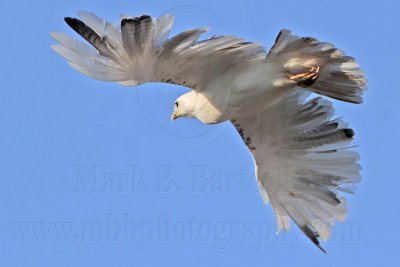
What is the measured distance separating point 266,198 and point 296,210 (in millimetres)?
339

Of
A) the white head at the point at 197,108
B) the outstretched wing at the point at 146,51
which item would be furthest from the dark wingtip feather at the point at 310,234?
the outstretched wing at the point at 146,51

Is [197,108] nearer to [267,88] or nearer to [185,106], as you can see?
[185,106]

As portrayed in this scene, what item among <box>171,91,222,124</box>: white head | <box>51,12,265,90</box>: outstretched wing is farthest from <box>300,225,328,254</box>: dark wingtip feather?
<box>51,12,265,90</box>: outstretched wing

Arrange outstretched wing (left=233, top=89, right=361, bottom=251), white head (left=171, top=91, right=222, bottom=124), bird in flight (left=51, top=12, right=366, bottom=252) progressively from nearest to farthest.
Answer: bird in flight (left=51, top=12, right=366, bottom=252) < white head (left=171, top=91, right=222, bottom=124) < outstretched wing (left=233, top=89, right=361, bottom=251)

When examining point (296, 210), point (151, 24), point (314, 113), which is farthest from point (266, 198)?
point (151, 24)

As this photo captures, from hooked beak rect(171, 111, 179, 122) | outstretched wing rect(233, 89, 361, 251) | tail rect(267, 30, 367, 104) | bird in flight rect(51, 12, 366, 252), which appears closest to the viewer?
bird in flight rect(51, 12, 366, 252)

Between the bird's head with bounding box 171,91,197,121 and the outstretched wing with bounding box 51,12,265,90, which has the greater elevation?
the outstretched wing with bounding box 51,12,265,90

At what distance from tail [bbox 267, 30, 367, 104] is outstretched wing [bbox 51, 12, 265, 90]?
269mm

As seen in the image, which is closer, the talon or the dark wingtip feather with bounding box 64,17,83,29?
the dark wingtip feather with bounding box 64,17,83,29

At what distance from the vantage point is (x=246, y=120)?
1157cm

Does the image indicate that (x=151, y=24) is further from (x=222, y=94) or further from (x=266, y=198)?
(x=266, y=198)

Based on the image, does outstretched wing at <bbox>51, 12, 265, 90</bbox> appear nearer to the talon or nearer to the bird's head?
the bird's head

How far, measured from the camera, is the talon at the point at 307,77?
10641 millimetres

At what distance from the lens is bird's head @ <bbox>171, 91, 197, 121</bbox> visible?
10.9 m
